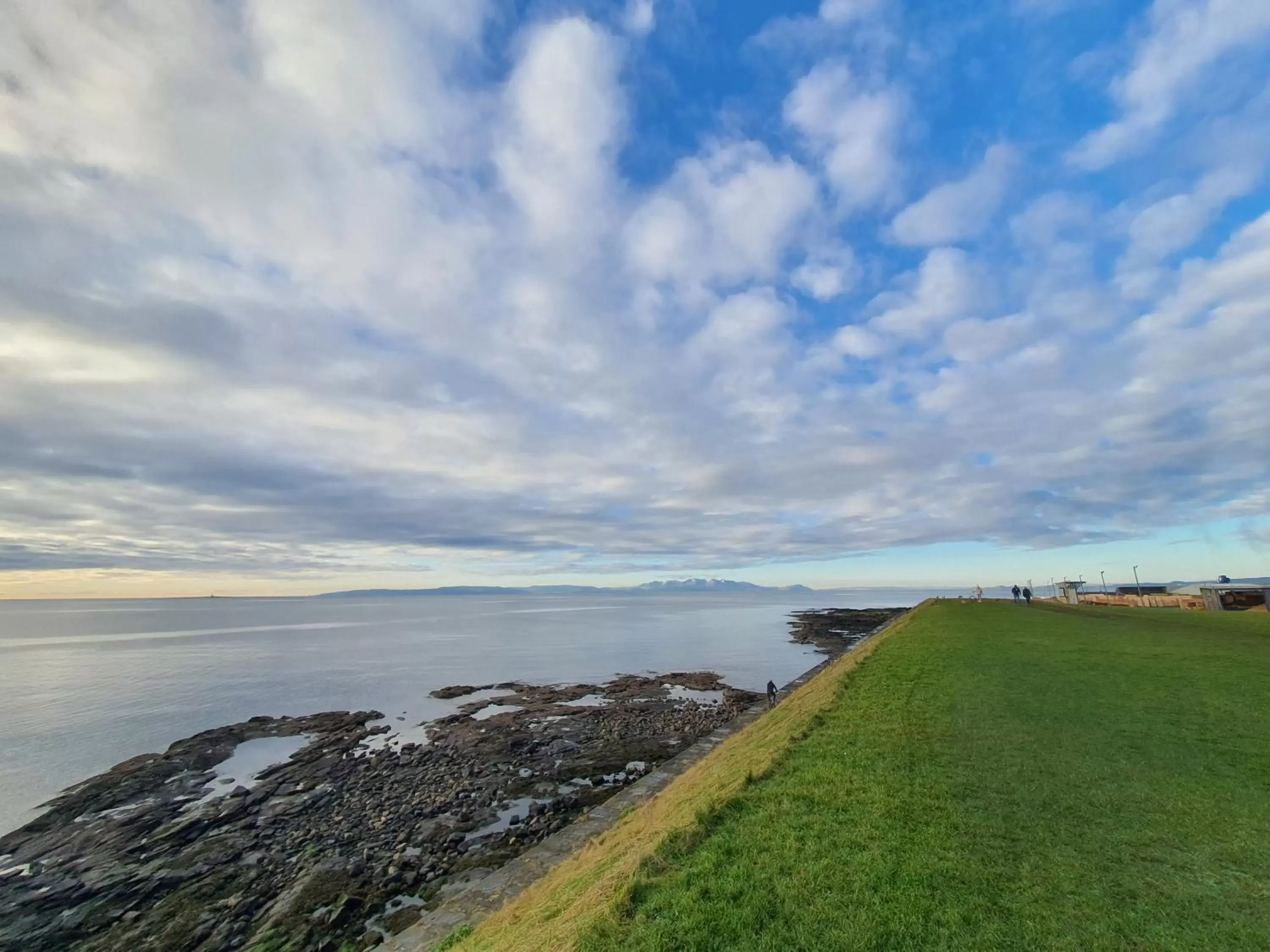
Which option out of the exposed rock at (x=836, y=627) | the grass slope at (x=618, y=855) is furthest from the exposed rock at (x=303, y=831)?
the exposed rock at (x=836, y=627)

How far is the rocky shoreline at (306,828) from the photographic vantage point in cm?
1234

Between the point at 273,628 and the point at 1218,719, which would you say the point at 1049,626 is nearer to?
the point at 1218,719

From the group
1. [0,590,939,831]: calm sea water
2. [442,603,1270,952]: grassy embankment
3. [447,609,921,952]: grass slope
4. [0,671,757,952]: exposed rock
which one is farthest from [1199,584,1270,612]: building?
[447,609,921,952]: grass slope

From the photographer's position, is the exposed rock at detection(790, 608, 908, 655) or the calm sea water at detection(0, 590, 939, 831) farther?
the exposed rock at detection(790, 608, 908, 655)

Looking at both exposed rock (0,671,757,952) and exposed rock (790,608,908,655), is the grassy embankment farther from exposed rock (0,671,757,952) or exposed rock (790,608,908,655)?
exposed rock (790,608,908,655)

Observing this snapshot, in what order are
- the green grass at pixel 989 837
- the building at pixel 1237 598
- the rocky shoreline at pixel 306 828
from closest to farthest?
the green grass at pixel 989 837, the rocky shoreline at pixel 306 828, the building at pixel 1237 598

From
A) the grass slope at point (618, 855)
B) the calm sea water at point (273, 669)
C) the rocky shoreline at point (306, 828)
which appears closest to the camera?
the grass slope at point (618, 855)

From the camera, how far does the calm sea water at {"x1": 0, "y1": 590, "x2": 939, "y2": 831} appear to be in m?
28.0

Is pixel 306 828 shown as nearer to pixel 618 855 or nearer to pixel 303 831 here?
pixel 303 831

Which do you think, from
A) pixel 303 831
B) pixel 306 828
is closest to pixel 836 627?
pixel 306 828

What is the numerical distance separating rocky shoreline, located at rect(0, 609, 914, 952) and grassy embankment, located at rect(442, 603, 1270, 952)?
579cm

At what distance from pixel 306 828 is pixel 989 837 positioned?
18459mm

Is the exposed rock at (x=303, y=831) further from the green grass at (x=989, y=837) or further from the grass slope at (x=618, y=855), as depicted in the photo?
the green grass at (x=989, y=837)

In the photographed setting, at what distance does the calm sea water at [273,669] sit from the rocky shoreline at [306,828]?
3.45m
